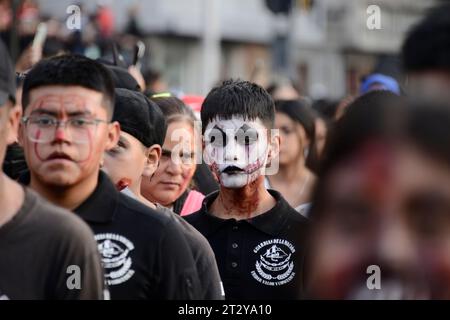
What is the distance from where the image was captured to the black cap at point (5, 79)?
353 cm

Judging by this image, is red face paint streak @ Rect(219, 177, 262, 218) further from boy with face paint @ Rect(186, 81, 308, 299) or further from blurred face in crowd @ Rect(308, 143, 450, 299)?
blurred face in crowd @ Rect(308, 143, 450, 299)

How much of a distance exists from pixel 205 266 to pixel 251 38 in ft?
113

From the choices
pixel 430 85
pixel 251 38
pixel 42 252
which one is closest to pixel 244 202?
pixel 42 252

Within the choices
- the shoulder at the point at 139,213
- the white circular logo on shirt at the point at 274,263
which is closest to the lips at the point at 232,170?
the white circular logo on shirt at the point at 274,263

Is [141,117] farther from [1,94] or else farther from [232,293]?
[1,94]

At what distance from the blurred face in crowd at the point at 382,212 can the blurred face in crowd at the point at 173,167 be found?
3.43 metres

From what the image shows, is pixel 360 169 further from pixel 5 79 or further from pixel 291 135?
pixel 291 135

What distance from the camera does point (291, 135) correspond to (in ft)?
27.6

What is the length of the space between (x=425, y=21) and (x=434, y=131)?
87cm

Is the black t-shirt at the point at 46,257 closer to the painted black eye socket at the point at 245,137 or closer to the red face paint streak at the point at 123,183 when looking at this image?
the red face paint streak at the point at 123,183

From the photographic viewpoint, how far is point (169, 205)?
19.4ft

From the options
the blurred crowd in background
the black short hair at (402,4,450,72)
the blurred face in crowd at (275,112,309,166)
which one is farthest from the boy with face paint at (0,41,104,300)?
the blurred face in crowd at (275,112,309,166)

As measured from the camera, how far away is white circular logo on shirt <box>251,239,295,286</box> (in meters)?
5.03
